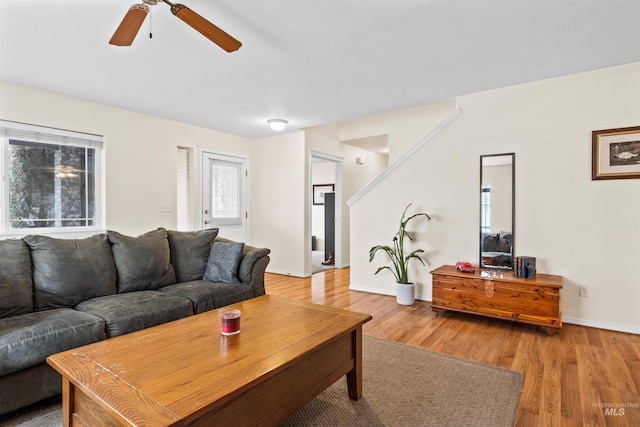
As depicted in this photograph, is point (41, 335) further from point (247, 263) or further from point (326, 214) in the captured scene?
point (326, 214)

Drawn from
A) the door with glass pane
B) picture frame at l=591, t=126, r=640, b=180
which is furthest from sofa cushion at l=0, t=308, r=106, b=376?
picture frame at l=591, t=126, r=640, b=180

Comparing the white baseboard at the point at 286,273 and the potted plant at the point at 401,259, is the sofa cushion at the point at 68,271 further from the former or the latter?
the white baseboard at the point at 286,273

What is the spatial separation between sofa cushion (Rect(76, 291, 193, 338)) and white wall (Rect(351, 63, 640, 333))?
2791mm

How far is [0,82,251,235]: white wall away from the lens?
338 centimetres

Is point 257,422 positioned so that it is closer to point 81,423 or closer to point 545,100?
point 81,423

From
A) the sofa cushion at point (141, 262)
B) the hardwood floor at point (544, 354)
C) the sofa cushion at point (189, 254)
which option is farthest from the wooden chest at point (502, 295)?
the sofa cushion at point (141, 262)

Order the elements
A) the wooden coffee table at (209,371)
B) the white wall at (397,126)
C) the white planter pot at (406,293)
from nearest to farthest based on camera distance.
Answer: the wooden coffee table at (209,371) < the white planter pot at (406,293) < the white wall at (397,126)

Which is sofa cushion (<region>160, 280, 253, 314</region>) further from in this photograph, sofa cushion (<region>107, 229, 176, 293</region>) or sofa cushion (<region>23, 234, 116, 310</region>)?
sofa cushion (<region>23, 234, 116, 310</region>)

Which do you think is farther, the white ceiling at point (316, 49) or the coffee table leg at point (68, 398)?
the white ceiling at point (316, 49)

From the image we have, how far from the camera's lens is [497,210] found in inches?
139

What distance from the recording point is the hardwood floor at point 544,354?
1.82m

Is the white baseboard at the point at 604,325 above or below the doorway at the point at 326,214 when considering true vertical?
below

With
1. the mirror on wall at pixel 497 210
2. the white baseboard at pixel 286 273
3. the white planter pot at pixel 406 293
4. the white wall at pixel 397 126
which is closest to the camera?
the mirror on wall at pixel 497 210

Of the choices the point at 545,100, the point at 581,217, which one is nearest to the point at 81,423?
the point at 581,217
